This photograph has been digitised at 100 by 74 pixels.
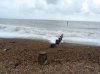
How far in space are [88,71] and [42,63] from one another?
1.87 meters

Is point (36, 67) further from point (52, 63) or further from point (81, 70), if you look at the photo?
point (81, 70)

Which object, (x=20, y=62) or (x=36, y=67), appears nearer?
(x=36, y=67)

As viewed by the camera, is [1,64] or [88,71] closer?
[88,71]

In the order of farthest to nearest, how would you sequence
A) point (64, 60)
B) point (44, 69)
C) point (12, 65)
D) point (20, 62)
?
point (64, 60) < point (20, 62) < point (12, 65) < point (44, 69)

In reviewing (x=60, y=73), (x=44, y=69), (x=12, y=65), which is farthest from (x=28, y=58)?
(x=60, y=73)

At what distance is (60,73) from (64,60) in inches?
73.6

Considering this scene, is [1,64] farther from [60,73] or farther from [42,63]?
[60,73]

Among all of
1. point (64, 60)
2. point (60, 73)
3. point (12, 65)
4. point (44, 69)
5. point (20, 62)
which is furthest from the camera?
point (64, 60)

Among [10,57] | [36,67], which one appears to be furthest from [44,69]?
[10,57]

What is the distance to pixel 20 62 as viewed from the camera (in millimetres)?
7492

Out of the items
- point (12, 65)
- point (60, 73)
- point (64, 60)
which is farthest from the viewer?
point (64, 60)

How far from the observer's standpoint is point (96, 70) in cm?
648

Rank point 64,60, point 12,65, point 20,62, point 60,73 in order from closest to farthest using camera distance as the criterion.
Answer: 1. point 60,73
2. point 12,65
3. point 20,62
4. point 64,60

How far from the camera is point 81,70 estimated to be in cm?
638
